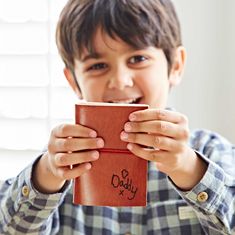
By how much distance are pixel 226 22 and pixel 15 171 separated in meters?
0.56

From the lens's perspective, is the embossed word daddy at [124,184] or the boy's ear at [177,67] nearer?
the embossed word daddy at [124,184]

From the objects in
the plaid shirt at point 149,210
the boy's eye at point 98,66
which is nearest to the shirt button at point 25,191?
the plaid shirt at point 149,210

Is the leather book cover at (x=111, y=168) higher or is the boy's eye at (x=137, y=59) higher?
the boy's eye at (x=137, y=59)

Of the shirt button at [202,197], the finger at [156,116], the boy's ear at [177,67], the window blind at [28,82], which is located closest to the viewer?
the finger at [156,116]

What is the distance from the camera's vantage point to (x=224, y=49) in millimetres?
1096

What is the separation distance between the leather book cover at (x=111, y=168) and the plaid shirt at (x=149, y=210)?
0.14 m

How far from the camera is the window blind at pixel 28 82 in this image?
117 cm

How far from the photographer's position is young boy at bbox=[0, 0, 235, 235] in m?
0.76

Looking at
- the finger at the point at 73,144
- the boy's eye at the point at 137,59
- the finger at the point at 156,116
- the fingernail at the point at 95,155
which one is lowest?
the fingernail at the point at 95,155

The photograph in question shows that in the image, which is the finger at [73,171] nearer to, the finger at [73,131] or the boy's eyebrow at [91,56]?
the finger at [73,131]

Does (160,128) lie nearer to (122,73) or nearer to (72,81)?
(122,73)

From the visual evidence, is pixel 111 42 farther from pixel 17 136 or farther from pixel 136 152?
pixel 17 136

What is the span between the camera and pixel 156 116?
Answer: 2.38 feet

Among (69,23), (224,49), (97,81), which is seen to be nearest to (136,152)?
(97,81)
